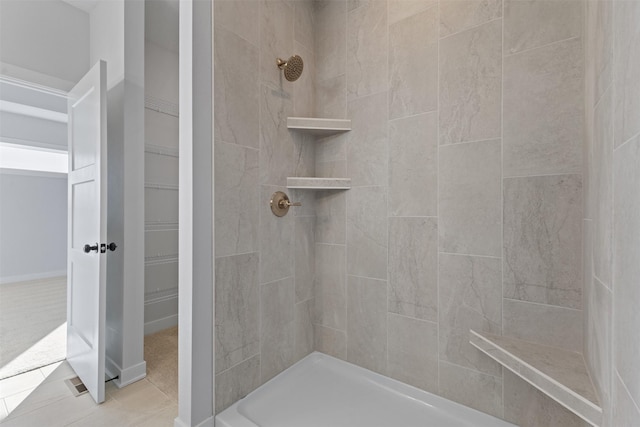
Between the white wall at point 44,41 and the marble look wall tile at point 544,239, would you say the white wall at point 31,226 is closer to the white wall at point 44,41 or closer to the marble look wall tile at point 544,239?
the white wall at point 44,41

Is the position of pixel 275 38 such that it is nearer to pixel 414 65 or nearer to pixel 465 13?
pixel 414 65

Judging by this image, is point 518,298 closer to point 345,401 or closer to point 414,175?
point 414,175

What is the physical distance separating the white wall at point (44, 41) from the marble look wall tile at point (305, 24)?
6.35 ft

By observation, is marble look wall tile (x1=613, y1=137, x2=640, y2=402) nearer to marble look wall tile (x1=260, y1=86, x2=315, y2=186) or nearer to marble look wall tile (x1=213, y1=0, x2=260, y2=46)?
marble look wall tile (x1=260, y1=86, x2=315, y2=186)

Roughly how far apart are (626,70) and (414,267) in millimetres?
1099

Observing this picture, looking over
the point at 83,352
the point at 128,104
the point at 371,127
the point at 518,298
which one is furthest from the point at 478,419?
the point at 128,104

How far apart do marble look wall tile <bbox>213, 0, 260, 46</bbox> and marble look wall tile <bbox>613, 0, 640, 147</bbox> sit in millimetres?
1378

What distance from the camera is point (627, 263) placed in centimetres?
56

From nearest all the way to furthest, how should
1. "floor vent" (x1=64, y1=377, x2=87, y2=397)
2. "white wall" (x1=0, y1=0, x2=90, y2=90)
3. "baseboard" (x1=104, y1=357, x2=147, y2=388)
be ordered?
"floor vent" (x1=64, y1=377, x2=87, y2=397), "baseboard" (x1=104, y1=357, x2=147, y2=388), "white wall" (x1=0, y1=0, x2=90, y2=90)

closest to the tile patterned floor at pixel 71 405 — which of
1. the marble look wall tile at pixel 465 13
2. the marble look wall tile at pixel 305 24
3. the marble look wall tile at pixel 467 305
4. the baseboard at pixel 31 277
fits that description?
the marble look wall tile at pixel 467 305

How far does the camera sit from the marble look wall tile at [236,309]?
4.30 ft

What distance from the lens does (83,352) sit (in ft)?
5.94

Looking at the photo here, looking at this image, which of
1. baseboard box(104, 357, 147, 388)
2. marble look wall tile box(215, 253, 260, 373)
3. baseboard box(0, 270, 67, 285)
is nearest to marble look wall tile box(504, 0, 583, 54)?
marble look wall tile box(215, 253, 260, 373)

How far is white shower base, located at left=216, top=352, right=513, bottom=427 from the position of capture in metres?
1.31
